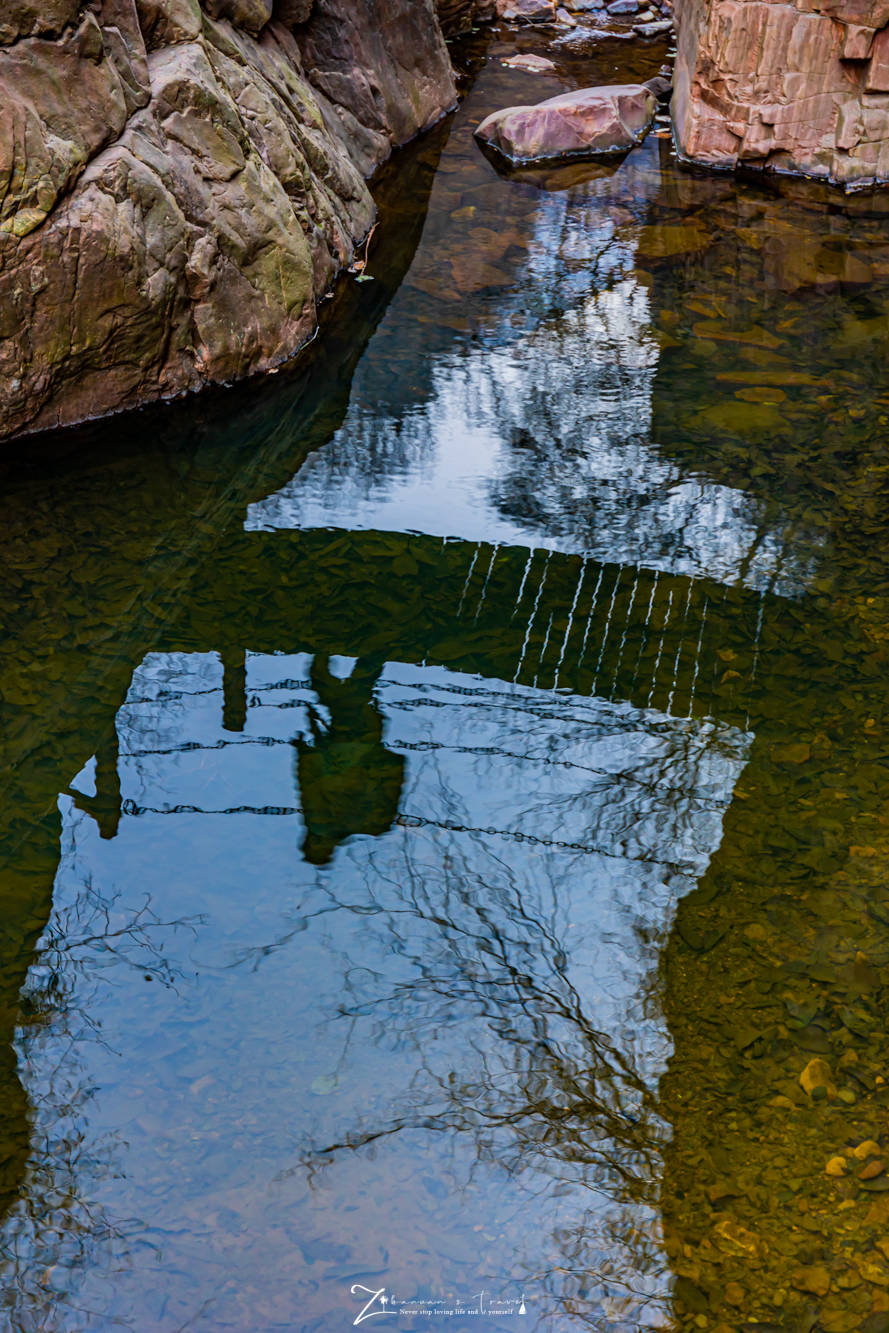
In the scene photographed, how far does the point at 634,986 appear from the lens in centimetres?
302

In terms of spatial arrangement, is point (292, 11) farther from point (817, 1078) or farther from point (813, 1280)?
point (813, 1280)

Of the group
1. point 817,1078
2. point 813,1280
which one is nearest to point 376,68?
point 817,1078

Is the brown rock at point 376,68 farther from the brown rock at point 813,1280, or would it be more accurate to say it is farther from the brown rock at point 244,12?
the brown rock at point 813,1280

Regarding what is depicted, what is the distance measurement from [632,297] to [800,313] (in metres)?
0.97

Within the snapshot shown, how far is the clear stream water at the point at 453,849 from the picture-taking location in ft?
8.20

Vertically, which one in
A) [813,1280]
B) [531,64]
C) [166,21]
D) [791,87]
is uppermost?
[166,21]

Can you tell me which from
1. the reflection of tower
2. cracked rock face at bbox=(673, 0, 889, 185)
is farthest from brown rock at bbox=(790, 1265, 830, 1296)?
cracked rock face at bbox=(673, 0, 889, 185)

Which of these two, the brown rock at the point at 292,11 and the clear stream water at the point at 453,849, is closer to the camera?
the clear stream water at the point at 453,849

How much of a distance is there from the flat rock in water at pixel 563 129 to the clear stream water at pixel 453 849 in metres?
3.63

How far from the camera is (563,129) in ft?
29.2

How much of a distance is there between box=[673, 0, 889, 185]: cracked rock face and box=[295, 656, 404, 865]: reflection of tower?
6371 millimetres

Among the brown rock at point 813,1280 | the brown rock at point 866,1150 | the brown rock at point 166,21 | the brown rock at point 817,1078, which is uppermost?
the brown rock at point 166,21

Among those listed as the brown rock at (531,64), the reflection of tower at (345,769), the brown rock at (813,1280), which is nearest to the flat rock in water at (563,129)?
the brown rock at (531,64)

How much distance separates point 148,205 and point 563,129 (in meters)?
4.87
